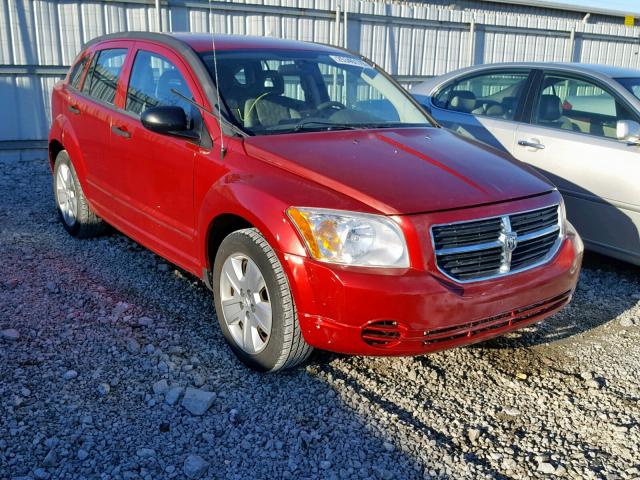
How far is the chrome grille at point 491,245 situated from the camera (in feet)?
10.2

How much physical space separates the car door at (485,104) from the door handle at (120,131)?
3.08 m

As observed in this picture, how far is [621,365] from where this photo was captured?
378 cm

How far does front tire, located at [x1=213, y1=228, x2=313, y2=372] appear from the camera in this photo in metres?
3.20

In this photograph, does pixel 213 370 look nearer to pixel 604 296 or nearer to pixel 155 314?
pixel 155 314

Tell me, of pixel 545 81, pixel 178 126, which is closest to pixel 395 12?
pixel 545 81

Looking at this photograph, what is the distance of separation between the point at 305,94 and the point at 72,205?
256 cm

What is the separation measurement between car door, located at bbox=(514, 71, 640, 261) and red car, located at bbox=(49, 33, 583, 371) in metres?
1.36

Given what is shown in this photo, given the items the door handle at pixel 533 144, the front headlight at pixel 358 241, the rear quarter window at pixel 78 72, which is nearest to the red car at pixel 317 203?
the front headlight at pixel 358 241

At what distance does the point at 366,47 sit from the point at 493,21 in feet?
10.7

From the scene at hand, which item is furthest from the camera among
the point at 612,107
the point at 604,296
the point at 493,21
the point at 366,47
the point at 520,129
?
the point at 493,21

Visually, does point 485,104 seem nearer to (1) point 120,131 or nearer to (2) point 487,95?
(2) point 487,95

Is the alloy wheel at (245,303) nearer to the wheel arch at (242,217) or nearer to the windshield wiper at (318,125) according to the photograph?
the wheel arch at (242,217)

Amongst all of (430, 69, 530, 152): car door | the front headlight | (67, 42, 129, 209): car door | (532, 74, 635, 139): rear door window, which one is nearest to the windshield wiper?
the front headlight

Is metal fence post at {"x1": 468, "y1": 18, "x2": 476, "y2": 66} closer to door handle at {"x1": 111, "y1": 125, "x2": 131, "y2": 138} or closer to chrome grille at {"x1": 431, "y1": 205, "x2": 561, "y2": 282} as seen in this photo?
door handle at {"x1": 111, "y1": 125, "x2": 131, "y2": 138}
